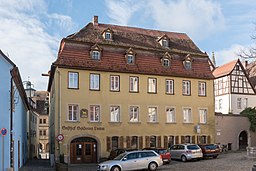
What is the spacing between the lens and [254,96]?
192ft

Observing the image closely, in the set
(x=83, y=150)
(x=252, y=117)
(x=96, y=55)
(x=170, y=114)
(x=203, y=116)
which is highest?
(x=96, y=55)

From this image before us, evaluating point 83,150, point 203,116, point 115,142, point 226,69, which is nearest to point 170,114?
point 203,116

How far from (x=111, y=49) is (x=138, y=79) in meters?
4.14

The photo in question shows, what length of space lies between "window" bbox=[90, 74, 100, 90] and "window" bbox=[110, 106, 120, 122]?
2.59 metres

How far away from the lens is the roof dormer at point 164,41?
4383cm

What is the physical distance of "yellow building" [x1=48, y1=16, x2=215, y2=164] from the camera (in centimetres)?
3631

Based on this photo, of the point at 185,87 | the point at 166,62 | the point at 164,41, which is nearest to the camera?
the point at 166,62

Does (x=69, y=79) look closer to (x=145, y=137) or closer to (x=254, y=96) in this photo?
(x=145, y=137)

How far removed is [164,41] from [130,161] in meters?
21.0

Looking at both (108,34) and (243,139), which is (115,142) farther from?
(243,139)

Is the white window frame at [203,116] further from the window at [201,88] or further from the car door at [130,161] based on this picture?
the car door at [130,161]

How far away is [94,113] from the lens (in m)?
37.4

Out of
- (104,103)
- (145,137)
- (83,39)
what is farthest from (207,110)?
(83,39)

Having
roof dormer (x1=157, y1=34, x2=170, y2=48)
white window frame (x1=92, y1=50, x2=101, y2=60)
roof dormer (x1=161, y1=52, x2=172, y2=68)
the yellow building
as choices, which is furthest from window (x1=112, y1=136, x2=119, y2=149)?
roof dormer (x1=157, y1=34, x2=170, y2=48)
